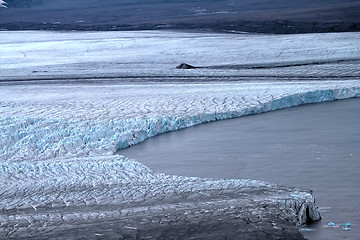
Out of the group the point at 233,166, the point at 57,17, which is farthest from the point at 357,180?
the point at 57,17

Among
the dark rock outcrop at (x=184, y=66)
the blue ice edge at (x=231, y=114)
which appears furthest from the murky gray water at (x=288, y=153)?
the dark rock outcrop at (x=184, y=66)

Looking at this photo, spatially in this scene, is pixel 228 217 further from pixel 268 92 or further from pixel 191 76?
pixel 191 76

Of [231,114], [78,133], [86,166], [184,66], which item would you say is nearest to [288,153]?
[86,166]

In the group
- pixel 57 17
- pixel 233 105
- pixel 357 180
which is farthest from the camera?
pixel 57 17

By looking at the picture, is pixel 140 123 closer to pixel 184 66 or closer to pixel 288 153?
pixel 288 153

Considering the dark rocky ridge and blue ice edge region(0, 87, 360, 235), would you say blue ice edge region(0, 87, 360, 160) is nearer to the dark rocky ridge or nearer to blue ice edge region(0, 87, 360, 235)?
blue ice edge region(0, 87, 360, 235)

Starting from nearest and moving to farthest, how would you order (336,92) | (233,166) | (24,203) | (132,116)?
1. (24,203)
2. (233,166)
3. (132,116)
4. (336,92)

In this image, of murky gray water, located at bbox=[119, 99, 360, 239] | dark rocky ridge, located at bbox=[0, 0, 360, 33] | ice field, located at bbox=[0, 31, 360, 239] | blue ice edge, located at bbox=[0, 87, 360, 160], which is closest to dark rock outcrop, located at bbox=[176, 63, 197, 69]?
ice field, located at bbox=[0, 31, 360, 239]
